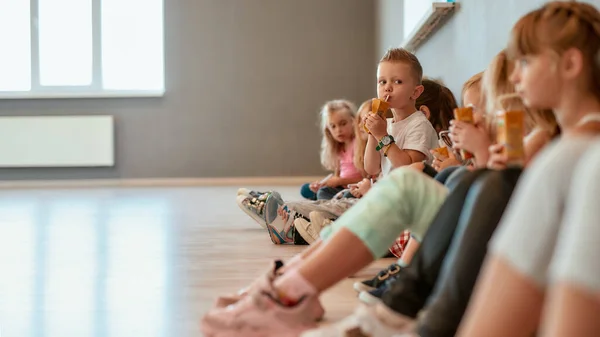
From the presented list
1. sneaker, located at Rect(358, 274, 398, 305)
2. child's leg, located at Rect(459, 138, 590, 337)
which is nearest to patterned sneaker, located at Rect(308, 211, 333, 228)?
sneaker, located at Rect(358, 274, 398, 305)

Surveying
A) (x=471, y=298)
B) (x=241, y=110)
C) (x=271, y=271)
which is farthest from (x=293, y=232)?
(x=241, y=110)

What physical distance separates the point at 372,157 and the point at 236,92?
449 centimetres

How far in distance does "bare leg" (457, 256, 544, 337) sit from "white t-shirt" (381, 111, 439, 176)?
148 cm

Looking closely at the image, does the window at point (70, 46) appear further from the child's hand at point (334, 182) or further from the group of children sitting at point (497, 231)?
the group of children sitting at point (497, 231)

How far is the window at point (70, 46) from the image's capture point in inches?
273

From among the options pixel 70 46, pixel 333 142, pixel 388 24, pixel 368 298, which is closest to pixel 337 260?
pixel 368 298

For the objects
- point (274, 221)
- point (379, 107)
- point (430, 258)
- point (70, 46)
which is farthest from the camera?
point (70, 46)

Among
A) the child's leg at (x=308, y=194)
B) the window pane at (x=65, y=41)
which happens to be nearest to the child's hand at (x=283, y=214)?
the child's leg at (x=308, y=194)

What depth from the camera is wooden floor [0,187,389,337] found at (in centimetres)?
160

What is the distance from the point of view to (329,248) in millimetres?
1257

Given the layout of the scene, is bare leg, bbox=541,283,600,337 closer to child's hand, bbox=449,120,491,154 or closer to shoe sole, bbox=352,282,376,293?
child's hand, bbox=449,120,491,154

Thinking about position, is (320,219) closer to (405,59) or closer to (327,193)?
(405,59)

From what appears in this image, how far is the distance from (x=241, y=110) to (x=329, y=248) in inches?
228

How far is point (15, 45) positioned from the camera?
6.95 metres
